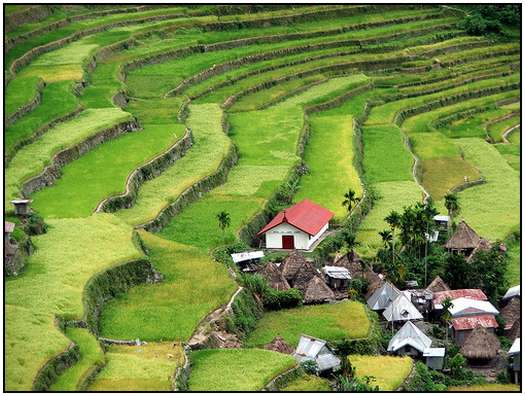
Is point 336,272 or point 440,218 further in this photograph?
point 440,218

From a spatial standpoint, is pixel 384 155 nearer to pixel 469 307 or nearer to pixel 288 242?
pixel 288 242

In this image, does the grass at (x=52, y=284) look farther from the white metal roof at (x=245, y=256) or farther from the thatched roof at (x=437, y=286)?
the thatched roof at (x=437, y=286)

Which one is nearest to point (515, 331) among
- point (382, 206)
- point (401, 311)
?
point (401, 311)

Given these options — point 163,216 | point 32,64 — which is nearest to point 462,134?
point 32,64

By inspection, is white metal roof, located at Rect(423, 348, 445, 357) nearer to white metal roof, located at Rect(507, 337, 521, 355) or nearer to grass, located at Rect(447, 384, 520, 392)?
grass, located at Rect(447, 384, 520, 392)

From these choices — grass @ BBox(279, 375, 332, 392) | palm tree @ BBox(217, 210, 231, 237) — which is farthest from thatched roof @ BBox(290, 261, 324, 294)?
grass @ BBox(279, 375, 332, 392)

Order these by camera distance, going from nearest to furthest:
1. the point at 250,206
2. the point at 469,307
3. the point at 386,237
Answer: the point at 469,307 < the point at 386,237 < the point at 250,206
